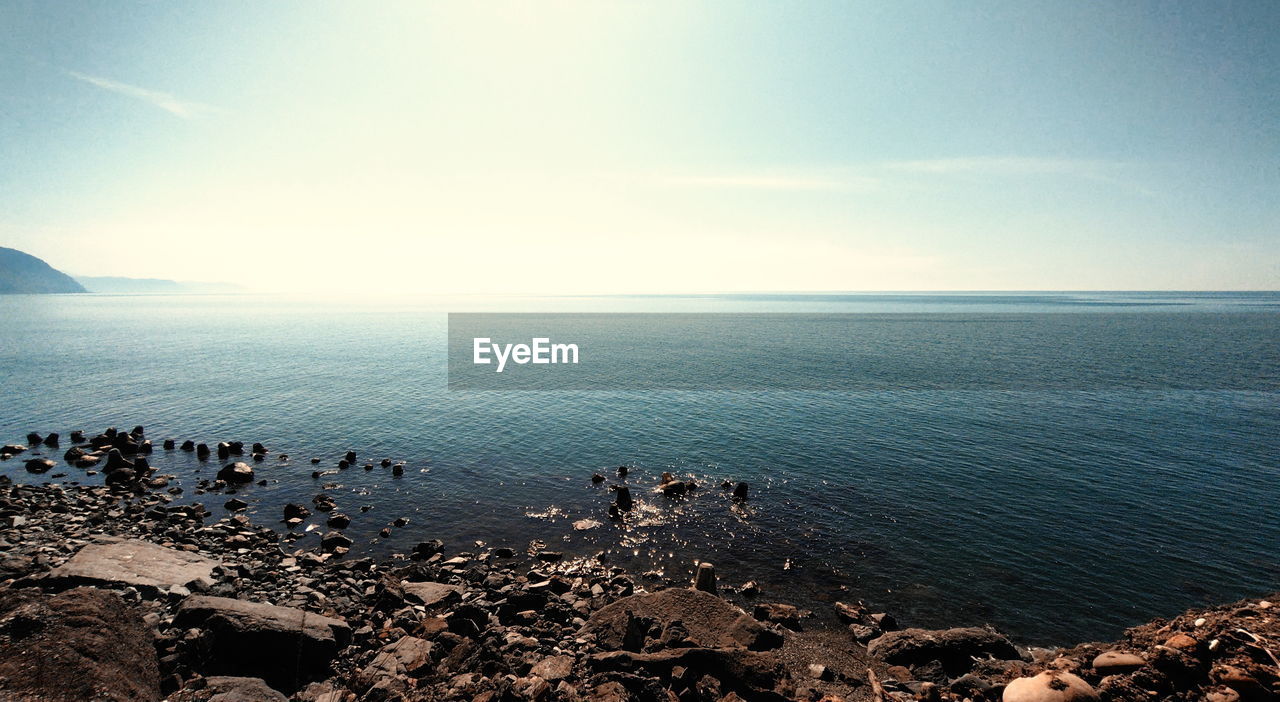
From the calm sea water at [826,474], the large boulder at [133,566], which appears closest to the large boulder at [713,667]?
the calm sea water at [826,474]

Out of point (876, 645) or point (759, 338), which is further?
point (759, 338)

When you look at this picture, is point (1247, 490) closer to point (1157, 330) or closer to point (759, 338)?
point (759, 338)

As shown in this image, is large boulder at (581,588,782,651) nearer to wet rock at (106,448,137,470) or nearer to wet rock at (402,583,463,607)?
wet rock at (402,583,463,607)

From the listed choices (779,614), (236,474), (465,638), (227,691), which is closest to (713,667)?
(779,614)

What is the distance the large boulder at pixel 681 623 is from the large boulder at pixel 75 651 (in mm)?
14425

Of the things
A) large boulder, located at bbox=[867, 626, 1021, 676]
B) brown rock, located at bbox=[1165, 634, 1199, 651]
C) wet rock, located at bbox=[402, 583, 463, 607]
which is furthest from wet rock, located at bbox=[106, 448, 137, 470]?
brown rock, located at bbox=[1165, 634, 1199, 651]

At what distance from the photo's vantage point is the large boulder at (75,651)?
1301cm

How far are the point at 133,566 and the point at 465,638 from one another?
16.7m

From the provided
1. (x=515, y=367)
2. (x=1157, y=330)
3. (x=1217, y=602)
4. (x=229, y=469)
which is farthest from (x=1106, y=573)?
(x=1157, y=330)

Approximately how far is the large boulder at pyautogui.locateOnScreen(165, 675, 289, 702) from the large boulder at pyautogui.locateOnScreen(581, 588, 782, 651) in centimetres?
1092

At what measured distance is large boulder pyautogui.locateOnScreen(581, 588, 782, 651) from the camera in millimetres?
19797

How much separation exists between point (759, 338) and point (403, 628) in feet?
509

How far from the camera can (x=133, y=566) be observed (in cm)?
2262

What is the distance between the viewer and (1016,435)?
54.6 metres
